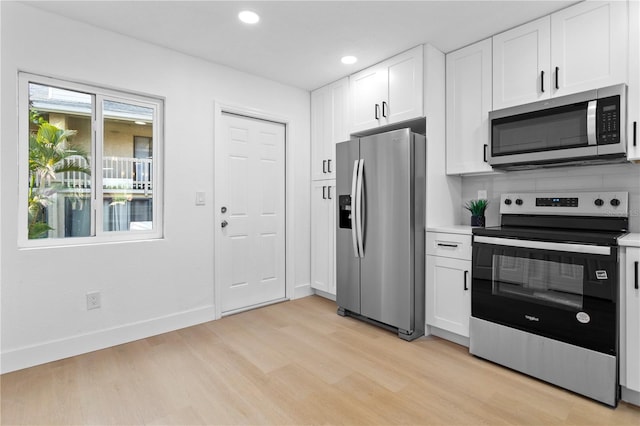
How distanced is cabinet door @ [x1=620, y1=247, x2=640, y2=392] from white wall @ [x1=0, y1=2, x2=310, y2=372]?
10.1 feet

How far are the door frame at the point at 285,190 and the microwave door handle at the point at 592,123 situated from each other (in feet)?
8.74

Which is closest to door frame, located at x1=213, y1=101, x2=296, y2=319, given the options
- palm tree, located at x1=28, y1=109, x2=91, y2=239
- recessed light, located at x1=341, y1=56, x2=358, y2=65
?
recessed light, located at x1=341, y1=56, x2=358, y2=65

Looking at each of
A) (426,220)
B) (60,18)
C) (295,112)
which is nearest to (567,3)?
(426,220)

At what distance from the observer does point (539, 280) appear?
2.20 m

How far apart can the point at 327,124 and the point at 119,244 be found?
7.80ft

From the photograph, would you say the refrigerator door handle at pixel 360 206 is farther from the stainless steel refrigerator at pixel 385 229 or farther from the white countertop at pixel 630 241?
the white countertop at pixel 630 241

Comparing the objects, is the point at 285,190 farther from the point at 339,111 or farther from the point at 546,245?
the point at 546,245

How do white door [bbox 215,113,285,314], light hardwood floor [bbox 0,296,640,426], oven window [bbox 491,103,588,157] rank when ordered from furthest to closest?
1. white door [bbox 215,113,285,314]
2. oven window [bbox 491,103,588,157]
3. light hardwood floor [bbox 0,296,640,426]

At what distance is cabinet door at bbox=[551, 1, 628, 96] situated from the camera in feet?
6.89

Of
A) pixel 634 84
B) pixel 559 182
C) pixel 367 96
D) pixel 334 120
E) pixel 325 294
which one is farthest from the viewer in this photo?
pixel 325 294

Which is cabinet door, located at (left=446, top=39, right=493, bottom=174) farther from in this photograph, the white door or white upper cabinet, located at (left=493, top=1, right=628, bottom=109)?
the white door

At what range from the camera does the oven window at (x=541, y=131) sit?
7.22ft

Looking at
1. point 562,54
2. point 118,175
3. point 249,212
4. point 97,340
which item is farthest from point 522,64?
point 97,340

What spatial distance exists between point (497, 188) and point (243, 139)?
2.49 meters
